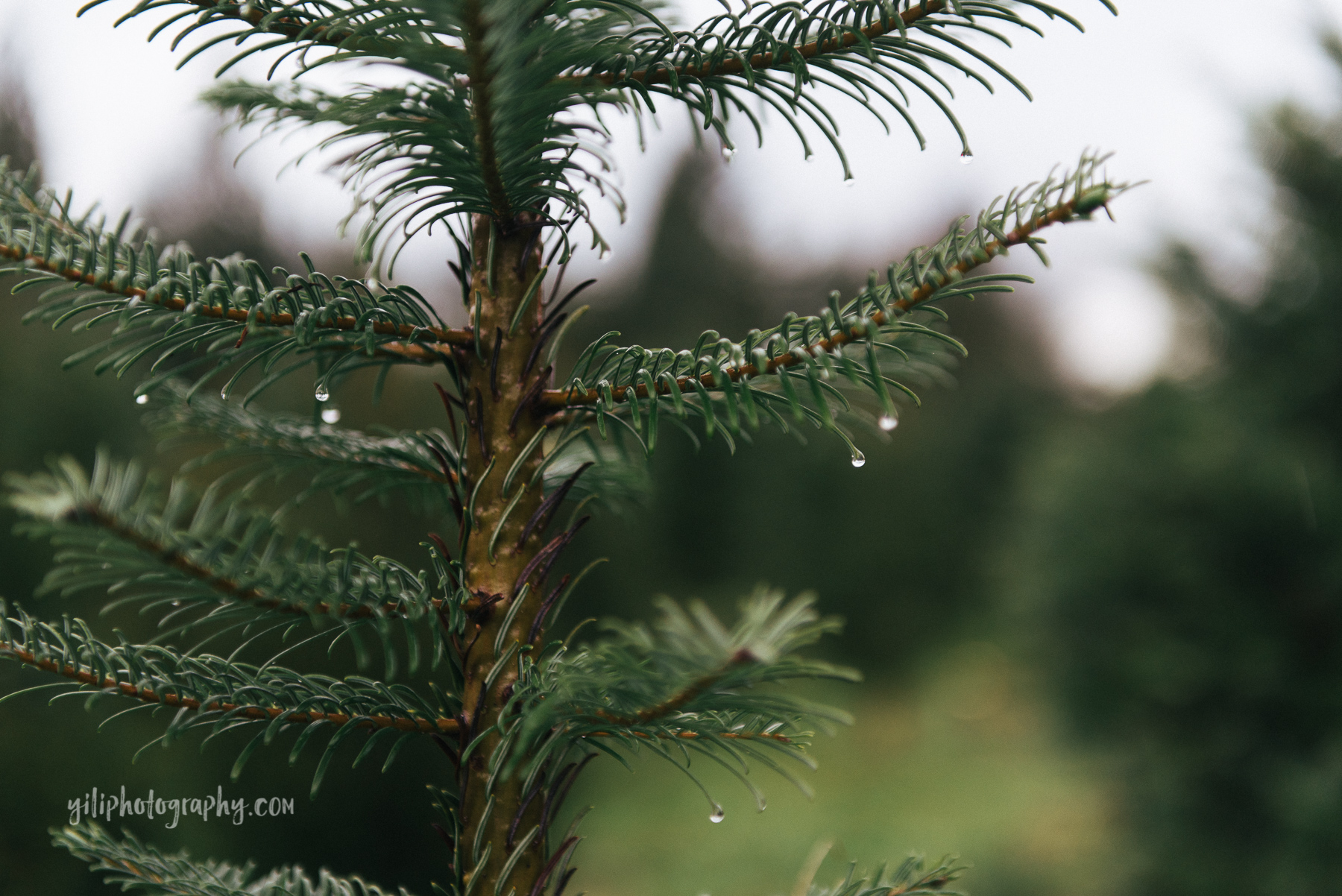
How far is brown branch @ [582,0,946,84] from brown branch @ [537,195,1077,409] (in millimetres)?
Result: 280

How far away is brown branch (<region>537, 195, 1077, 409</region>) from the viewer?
75 cm

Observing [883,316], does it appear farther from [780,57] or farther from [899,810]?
[899,810]

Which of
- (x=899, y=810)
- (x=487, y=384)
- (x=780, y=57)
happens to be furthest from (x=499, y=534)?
(x=899, y=810)

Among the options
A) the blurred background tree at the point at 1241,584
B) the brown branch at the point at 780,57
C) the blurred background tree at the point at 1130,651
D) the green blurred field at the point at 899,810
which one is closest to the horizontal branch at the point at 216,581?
the brown branch at the point at 780,57

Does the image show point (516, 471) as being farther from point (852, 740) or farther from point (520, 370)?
point (852, 740)

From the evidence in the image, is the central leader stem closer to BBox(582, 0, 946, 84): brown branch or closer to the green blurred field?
BBox(582, 0, 946, 84): brown branch

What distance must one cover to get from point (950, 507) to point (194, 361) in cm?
1311

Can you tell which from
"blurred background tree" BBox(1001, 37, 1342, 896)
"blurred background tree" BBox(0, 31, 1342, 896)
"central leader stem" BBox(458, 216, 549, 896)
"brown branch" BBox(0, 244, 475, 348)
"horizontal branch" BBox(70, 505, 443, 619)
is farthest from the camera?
"blurred background tree" BBox(1001, 37, 1342, 896)

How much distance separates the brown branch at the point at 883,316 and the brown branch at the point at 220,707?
0.45 metres

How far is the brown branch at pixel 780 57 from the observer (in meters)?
0.88

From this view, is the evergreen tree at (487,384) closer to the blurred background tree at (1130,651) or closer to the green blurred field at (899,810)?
the blurred background tree at (1130,651)

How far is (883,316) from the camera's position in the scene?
0.81m

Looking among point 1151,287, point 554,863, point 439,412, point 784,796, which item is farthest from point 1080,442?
point 554,863

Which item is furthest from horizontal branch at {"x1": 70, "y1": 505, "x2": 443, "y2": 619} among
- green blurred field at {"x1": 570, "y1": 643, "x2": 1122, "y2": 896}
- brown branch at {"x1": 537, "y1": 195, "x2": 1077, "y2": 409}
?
green blurred field at {"x1": 570, "y1": 643, "x2": 1122, "y2": 896}
